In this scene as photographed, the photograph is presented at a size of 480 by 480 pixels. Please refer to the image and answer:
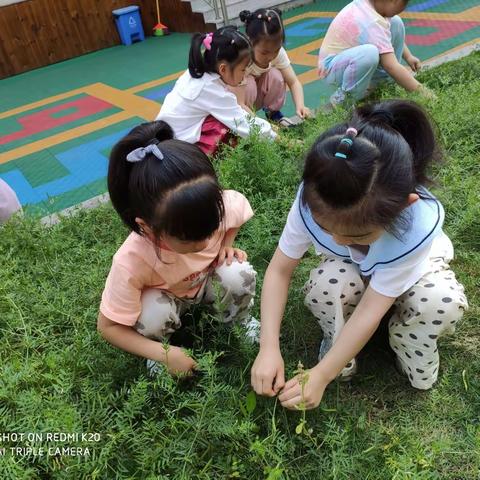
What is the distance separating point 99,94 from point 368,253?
3.99 meters

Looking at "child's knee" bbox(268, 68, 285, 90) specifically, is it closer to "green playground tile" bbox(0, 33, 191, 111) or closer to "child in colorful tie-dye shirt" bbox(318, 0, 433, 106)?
"child in colorful tie-dye shirt" bbox(318, 0, 433, 106)

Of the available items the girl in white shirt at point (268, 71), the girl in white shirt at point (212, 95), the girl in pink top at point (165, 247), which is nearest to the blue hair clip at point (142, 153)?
the girl in pink top at point (165, 247)

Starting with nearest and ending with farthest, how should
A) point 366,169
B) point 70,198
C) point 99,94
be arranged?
point 366,169
point 70,198
point 99,94

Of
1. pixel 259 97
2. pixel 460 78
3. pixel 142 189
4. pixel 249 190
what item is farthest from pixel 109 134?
pixel 142 189

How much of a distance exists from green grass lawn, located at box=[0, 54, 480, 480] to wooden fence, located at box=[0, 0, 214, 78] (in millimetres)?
4596

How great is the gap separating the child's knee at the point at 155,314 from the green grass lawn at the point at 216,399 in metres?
0.11

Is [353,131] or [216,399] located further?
[216,399]

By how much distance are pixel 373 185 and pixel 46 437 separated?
95 centimetres

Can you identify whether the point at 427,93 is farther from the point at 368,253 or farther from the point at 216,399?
the point at 216,399

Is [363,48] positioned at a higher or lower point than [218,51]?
lower

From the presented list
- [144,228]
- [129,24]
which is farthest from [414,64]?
[129,24]

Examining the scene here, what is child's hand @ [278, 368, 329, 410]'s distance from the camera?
118 centimetres

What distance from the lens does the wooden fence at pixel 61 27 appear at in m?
5.74

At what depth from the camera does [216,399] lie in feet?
4.10
